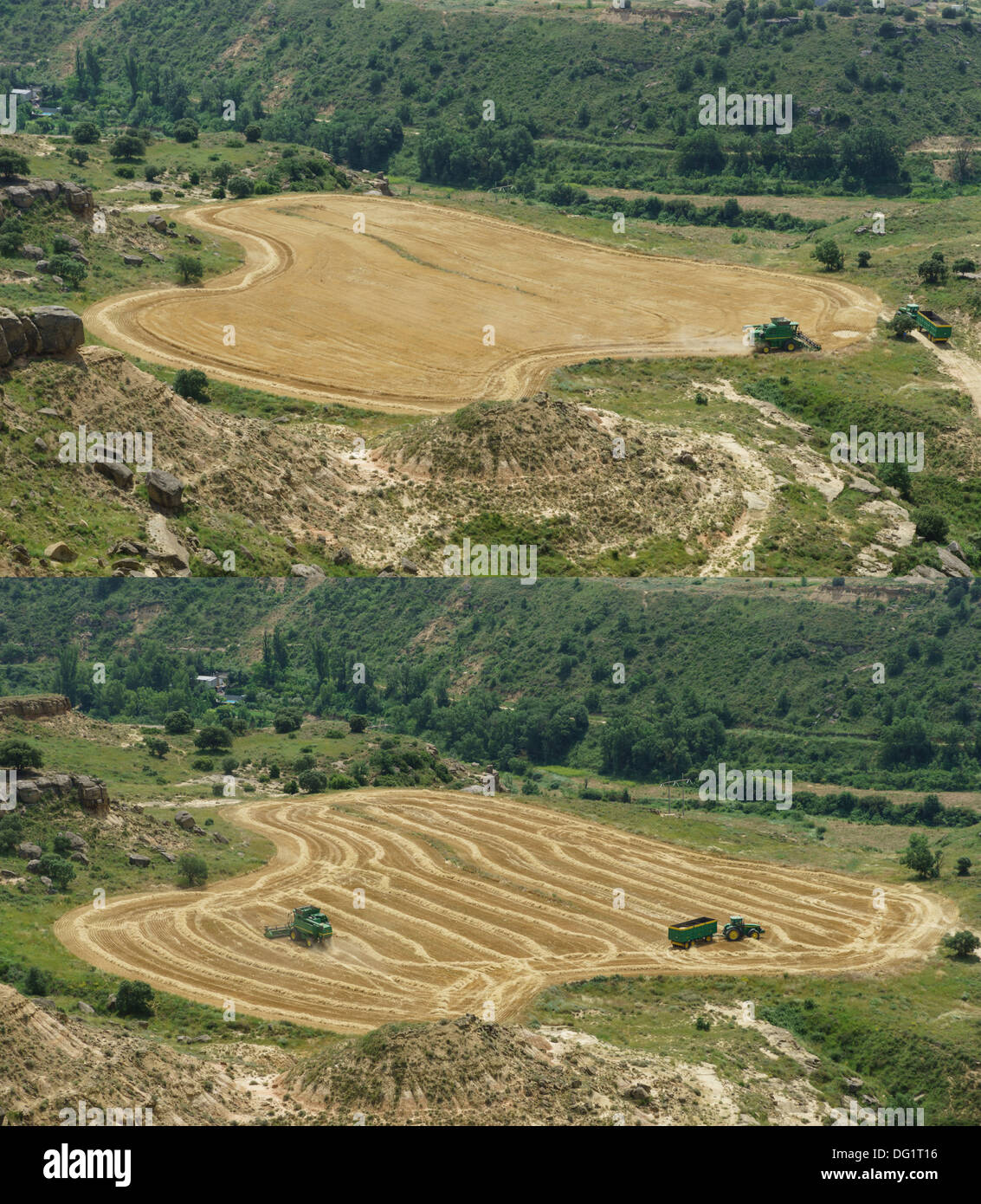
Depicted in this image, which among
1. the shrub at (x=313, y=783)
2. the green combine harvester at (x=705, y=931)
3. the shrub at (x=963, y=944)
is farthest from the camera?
the shrub at (x=313, y=783)

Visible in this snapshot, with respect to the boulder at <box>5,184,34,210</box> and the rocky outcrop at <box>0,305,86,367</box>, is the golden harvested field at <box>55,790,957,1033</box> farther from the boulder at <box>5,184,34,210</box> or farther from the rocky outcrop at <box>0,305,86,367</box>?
the boulder at <box>5,184,34,210</box>

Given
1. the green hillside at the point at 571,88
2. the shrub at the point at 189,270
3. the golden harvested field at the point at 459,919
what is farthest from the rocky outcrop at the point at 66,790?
the green hillside at the point at 571,88

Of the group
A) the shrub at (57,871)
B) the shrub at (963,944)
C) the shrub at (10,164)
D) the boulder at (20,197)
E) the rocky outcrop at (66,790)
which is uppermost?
the shrub at (10,164)

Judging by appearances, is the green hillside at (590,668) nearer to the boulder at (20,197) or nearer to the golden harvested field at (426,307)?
the golden harvested field at (426,307)

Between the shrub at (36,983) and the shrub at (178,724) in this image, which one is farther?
the shrub at (178,724)

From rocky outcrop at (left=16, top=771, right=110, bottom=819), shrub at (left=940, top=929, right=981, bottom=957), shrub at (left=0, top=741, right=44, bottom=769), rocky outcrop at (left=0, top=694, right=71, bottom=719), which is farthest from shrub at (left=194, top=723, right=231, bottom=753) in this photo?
shrub at (left=940, top=929, right=981, bottom=957)

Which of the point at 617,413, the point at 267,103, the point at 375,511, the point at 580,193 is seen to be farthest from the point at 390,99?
the point at 375,511

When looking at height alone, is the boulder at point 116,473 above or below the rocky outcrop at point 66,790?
above

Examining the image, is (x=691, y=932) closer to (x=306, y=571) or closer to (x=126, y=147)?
(x=306, y=571)
